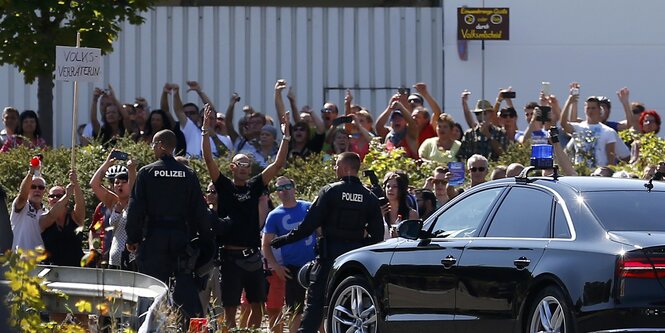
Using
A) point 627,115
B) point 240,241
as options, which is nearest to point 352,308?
point 240,241

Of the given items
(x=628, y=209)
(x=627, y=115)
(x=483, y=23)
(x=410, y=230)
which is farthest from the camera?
(x=483, y=23)

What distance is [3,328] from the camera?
777 cm

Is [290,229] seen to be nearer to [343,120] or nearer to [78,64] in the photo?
[78,64]

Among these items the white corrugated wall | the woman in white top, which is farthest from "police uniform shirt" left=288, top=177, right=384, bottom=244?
the white corrugated wall

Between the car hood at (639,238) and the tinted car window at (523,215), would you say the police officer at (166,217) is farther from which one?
the car hood at (639,238)

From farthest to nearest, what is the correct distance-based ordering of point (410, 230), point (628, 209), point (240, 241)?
point (240, 241), point (410, 230), point (628, 209)

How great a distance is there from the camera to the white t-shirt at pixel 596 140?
18.0m

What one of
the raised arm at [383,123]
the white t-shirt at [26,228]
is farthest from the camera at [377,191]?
the raised arm at [383,123]

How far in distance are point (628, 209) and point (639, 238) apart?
616 millimetres

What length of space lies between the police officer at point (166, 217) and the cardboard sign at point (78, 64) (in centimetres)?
272

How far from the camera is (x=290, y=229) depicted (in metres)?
13.8

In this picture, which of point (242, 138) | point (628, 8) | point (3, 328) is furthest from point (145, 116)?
point (3, 328)

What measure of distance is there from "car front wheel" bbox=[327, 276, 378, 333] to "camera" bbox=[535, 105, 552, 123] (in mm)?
5717

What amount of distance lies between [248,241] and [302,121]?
519 centimetres
